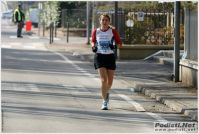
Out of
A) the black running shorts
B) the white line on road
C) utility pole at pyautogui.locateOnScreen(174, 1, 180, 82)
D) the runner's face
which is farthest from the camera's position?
utility pole at pyautogui.locateOnScreen(174, 1, 180, 82)

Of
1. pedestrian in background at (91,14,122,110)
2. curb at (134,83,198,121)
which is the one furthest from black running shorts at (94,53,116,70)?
curb at (134,83,198,121)

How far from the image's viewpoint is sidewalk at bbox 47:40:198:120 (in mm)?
11853

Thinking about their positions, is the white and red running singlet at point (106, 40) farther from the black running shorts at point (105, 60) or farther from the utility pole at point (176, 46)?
the utility pole at point (176, 46)

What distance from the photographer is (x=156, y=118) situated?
35.1ft

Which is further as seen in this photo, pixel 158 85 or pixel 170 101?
pixel 158 85

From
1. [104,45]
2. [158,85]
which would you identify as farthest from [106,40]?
[158,85]

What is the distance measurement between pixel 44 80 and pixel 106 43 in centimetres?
507

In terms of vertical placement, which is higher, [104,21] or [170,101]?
[104,21]

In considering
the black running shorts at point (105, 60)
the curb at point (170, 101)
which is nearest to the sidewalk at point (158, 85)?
the curb at point (170, 101)

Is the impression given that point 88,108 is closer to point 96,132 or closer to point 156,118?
point 156,118

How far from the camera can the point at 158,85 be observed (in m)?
14.8

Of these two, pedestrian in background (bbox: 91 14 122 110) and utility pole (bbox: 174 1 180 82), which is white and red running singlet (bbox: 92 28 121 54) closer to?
pedestrian in background (bbox: 91 14 122 110)

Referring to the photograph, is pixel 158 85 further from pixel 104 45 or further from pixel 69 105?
pixel 104 45

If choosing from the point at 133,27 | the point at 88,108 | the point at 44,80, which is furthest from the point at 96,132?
the point at 133,27
